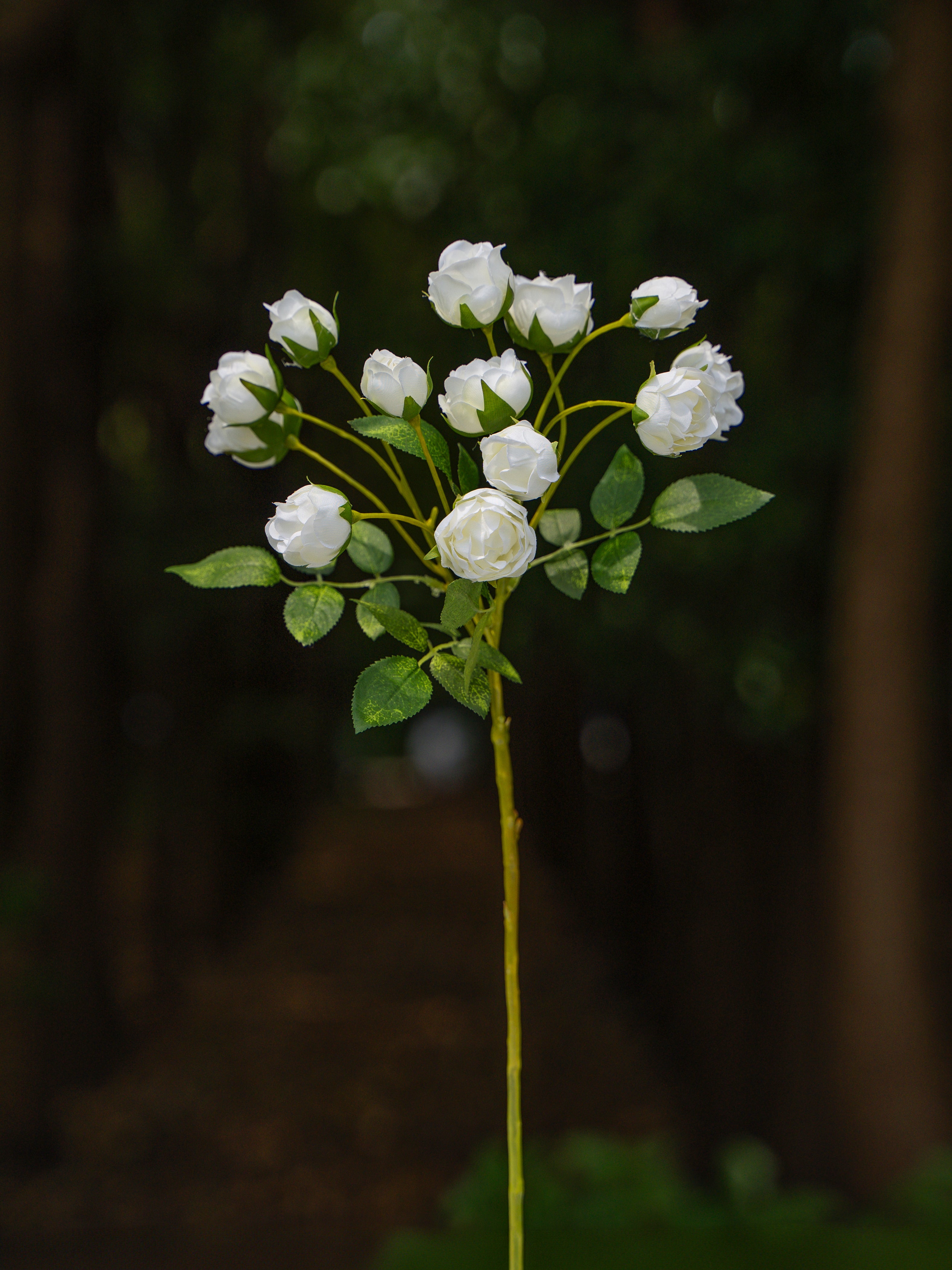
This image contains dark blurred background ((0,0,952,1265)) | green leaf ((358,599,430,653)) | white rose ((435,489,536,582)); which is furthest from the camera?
dark blurred background ((0,0,952,1265))

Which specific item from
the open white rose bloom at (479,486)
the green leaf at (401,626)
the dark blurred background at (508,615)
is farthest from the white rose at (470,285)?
the dark blurred background at (508,615)

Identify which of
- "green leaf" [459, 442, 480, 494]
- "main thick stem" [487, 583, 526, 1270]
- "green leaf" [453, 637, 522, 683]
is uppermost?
"green leaf" [459, 442, 480, 494]

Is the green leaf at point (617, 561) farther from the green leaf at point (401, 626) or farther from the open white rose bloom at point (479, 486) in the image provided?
the green leaf at point (401, 626)

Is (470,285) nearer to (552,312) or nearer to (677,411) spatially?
(552,312)

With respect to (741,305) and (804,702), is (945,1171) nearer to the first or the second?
(804,702)

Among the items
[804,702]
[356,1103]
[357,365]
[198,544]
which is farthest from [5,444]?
[356,1103]

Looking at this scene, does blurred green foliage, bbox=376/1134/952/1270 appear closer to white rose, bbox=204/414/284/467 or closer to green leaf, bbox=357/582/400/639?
green leaf, bbox=357/582/400/639

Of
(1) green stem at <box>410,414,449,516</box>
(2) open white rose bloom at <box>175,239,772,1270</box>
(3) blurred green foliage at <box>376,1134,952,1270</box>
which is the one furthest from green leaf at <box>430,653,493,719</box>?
(3) blurred green foliage at <box>376,1134,952,1270</box>
